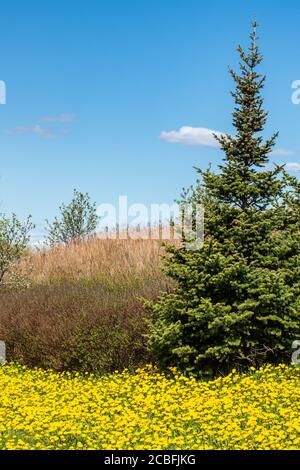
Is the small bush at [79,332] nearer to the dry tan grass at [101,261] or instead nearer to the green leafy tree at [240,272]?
the green leafy tree at [240,272]

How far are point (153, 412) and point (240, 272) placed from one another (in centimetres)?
249

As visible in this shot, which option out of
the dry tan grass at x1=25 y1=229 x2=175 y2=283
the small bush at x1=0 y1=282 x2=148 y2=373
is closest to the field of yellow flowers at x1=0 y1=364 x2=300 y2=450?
the small bush at x1=0 y1=282 x2=148 y2=373

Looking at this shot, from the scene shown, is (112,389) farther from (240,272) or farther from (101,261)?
(101,261)

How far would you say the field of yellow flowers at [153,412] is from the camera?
7.48 metres

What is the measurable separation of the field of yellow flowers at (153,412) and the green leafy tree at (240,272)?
0.43m

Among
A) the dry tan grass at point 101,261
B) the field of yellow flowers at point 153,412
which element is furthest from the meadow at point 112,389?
the dry tan grass at point 101,261

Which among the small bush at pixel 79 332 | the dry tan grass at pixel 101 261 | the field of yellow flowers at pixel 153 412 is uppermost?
the dry tan grass at pixel 101 261

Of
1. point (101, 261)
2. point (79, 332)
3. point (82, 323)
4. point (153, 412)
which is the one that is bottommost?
point (153, 412)

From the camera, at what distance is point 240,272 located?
998 cm

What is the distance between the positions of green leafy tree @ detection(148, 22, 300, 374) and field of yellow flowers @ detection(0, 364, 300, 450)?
0.43 meters

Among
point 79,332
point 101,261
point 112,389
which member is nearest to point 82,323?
point 79,332

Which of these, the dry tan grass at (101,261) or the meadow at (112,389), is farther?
the dry tan grass at (101,261)

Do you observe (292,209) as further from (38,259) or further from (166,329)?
(38,259)

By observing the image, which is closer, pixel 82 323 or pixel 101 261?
pixel 82 323
